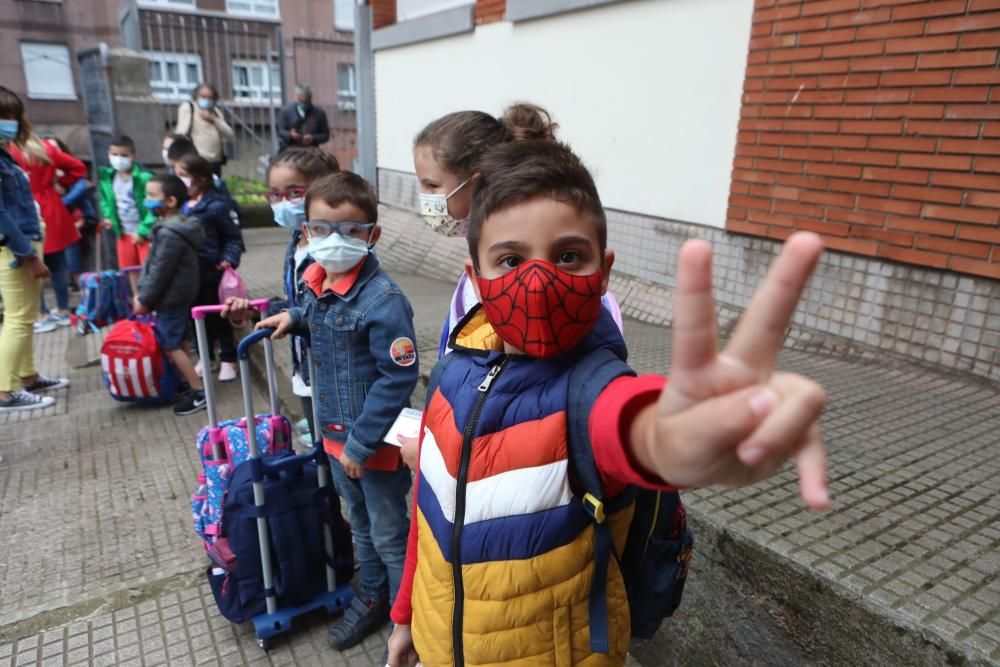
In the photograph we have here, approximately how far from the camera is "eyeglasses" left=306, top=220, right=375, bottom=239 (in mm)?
2324

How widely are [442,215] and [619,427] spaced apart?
1.36 meters

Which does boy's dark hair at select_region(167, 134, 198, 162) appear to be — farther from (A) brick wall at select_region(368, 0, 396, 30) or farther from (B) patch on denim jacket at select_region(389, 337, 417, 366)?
(A) brick wall at select_region(368, 0, 396, 30)

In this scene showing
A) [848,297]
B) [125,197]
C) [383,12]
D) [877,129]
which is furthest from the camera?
[383,12]

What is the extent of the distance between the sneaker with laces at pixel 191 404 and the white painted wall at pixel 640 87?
339 centimetres

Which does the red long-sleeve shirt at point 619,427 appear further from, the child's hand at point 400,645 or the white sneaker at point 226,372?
the white sneaker at point 226,372

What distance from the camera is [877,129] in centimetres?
380

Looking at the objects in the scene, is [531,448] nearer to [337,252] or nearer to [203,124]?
[337,252]

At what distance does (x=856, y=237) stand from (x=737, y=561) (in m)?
2.67

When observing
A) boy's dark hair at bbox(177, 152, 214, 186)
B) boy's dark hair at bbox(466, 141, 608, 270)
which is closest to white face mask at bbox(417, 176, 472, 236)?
boy's dark hair at bbox(466, 141, 608, 270)

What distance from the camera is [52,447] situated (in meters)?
4.01

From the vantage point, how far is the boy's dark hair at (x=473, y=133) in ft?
6.84

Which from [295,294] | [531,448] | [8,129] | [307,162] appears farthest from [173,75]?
[531,448]

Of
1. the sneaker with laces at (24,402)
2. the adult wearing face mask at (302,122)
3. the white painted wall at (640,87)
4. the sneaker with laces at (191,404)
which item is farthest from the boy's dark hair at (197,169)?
the adult wearing face mask at (302,122)

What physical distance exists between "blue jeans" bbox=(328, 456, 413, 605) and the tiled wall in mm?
2970
